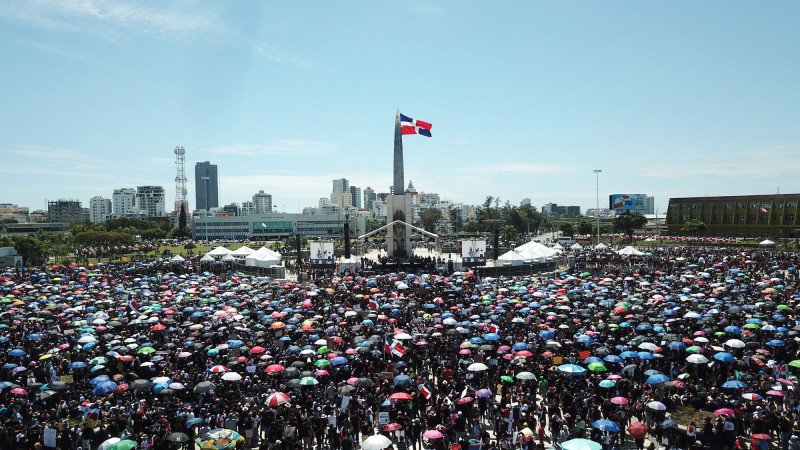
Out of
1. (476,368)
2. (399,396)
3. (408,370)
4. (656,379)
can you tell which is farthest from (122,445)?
(656,379)

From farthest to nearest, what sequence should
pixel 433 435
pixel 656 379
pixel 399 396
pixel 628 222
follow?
pixel 628 222
pixel 656 379
pixel 399 396
pixel 433 435

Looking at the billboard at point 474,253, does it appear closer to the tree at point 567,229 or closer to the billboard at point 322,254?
the billboard at point 322,254

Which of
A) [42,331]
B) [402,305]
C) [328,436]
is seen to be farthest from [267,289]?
[328,436]

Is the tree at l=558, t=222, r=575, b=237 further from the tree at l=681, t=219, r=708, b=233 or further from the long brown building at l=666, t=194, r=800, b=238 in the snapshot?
the tree at l=681, t=219, r=708, b=233

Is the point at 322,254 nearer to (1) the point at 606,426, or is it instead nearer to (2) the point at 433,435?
(2) the point at 433,435

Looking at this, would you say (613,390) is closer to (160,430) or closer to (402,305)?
(160,430)

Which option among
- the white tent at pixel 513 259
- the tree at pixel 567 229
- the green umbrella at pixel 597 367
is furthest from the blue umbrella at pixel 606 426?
the tree at pixel 567 229
